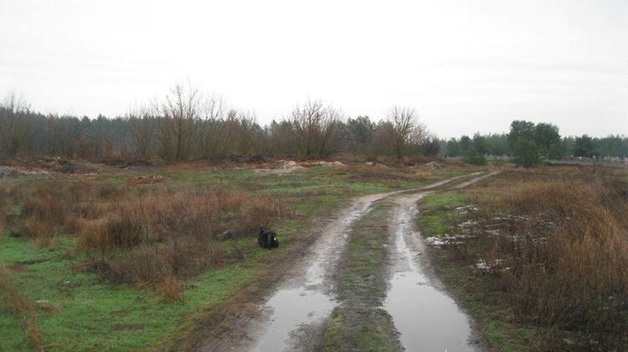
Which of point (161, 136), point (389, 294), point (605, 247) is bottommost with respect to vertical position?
point (389, 294)

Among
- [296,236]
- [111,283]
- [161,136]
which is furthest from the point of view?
[161,136]

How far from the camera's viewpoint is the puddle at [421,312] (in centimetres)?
625

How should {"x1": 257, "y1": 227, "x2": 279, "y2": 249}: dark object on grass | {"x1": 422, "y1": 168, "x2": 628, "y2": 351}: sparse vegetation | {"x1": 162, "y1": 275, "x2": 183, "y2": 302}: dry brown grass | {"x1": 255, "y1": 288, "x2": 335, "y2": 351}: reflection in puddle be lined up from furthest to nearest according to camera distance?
{"x1": 257, "y1": 227, "x2": 279, "y2": 249}: dark object on grass < {"x1": 162, "y1": 275, "x2": 183, "y2": 302}: dry brown grass < {"x1": 255, "y1": 288, "x2": 335, "y2": 351}: reflection in puddle < {"x1": 422, "y1": 168, "x2": 628, "y2": 351}: sparse vegetation

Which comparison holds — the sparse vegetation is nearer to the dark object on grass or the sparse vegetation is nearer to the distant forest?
the dark object on grass

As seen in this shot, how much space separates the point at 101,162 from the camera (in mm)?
47438

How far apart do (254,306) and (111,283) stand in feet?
10.2

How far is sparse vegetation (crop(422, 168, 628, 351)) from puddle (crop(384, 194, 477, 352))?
1.15ft

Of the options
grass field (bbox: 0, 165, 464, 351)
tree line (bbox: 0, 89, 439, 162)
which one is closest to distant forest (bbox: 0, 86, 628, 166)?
tree line (bbox: 0, 89, 439, 162)

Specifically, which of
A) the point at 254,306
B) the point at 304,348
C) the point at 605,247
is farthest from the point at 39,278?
the point at 605,247

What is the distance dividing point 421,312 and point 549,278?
2.14 meters

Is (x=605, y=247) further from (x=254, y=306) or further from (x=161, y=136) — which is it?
(x=161, y=136)

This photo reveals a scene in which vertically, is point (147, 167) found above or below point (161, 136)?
below

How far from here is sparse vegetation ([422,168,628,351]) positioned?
610cm

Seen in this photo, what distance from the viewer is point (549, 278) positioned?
754 centimetres
